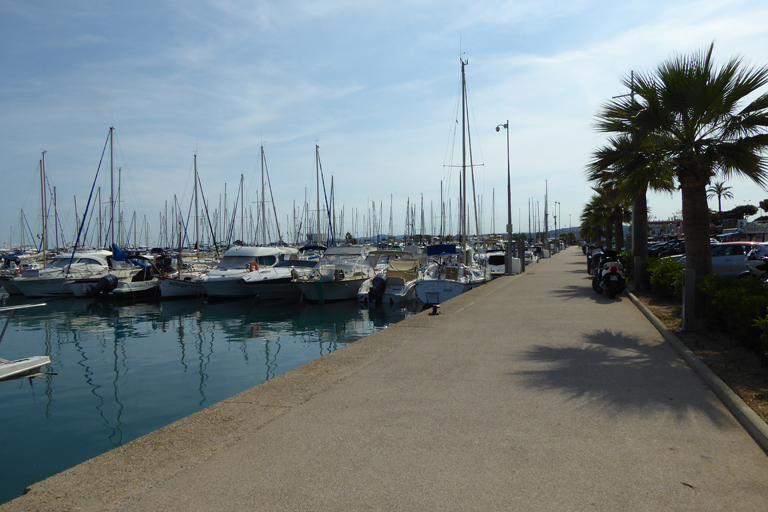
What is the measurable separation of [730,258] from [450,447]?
20270 mm

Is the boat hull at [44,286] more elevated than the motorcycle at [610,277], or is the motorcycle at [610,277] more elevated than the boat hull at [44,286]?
the motorcycle at [610,277]

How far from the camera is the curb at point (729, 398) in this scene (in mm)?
4750

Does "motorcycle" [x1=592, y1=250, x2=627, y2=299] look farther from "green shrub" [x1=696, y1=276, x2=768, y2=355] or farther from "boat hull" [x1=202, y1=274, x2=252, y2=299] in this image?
"boat hull" [x1=202, y1=274, x2=252, y2=299]

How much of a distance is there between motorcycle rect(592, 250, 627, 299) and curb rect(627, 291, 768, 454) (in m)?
6.81

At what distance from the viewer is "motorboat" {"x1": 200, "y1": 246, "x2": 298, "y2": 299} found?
28.7 metres

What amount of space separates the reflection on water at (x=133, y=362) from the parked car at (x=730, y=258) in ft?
42.0

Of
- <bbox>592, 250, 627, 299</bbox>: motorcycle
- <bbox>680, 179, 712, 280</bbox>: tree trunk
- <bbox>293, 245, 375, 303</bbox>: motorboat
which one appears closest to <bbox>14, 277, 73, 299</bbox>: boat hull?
<bbox>293, 245, 375, 303</bbox>: motorboat

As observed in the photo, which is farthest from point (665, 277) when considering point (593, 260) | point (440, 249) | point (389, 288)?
point (389, 288)

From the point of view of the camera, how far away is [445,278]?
23766mm

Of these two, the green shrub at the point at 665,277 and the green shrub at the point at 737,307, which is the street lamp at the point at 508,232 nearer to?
the green shrub at the point at 665,277

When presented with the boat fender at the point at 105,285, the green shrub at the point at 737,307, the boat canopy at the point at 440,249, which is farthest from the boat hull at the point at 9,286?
the green shrub at the point at 737,307

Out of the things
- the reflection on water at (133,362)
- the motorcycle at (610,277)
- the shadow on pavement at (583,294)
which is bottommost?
the reflection on water at (133,362)

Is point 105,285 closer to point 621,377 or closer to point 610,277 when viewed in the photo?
point 610,277

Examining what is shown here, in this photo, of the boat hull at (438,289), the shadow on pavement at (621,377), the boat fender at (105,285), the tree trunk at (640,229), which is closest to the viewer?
the shadow on pavement at (621,377)
